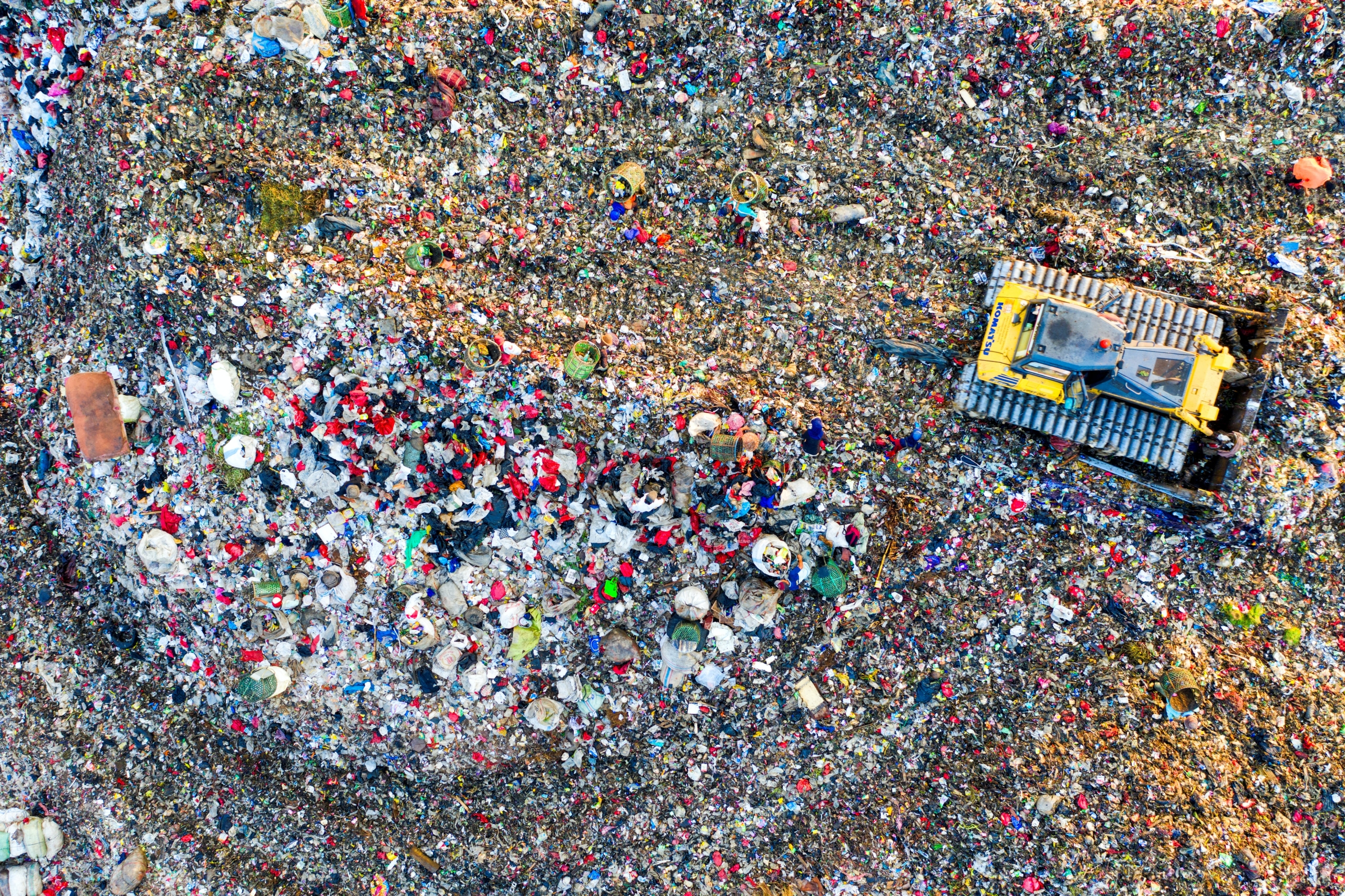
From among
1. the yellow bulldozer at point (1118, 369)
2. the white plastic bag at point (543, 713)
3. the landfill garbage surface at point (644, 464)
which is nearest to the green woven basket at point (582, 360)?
the landfill garbage surface at point (644, 464)

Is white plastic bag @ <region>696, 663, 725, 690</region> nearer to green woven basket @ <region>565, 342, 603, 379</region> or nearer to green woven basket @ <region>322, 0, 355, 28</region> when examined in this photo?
green woven basket @ <region>565, 342, 603, 379</region>

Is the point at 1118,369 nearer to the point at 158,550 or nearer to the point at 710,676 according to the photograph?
the point at 710,676

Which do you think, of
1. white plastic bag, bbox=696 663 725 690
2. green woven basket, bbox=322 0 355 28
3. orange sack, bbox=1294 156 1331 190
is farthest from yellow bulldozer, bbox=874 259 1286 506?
green woven basket, bbox=322 0 355 28

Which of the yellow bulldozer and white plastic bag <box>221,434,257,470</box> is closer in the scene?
the yellow bulldozer

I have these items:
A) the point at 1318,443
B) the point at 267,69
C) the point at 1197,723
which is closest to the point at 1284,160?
the point at 1318,443

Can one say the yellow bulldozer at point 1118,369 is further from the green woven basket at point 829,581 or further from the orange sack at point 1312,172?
the green woven basket at point 829,581

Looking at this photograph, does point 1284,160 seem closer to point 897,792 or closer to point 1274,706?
point 1274,706
